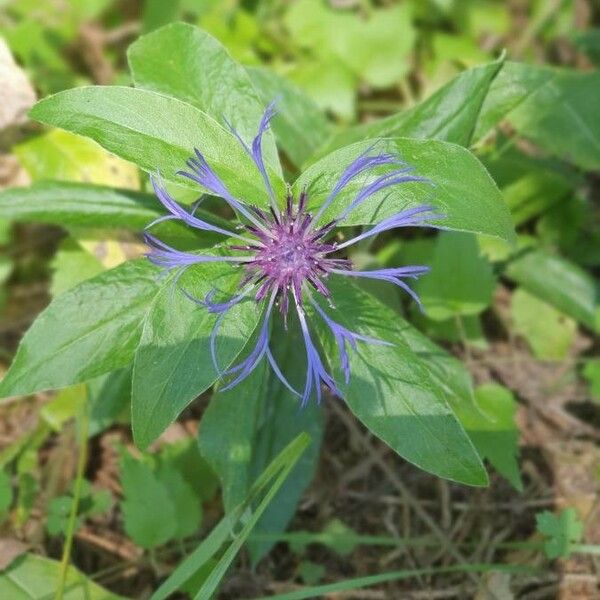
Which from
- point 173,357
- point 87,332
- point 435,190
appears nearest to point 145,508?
point 87,332

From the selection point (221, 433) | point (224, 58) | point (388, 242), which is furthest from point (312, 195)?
point (388, 242)

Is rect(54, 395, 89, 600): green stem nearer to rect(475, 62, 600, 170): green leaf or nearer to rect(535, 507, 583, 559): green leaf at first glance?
rect(535, 507, 583, 559): green leaf

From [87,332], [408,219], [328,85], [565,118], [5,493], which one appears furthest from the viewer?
[328,85]

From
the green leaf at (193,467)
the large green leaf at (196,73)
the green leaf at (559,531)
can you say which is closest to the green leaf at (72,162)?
the large green leaf at (196,73)

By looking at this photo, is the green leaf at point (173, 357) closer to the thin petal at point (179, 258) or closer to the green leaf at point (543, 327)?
the thin petal at point (179, 258)

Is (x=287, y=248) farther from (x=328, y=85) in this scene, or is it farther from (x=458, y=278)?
(x=328, y=85)

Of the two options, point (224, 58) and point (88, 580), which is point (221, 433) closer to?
point (88, 580)
